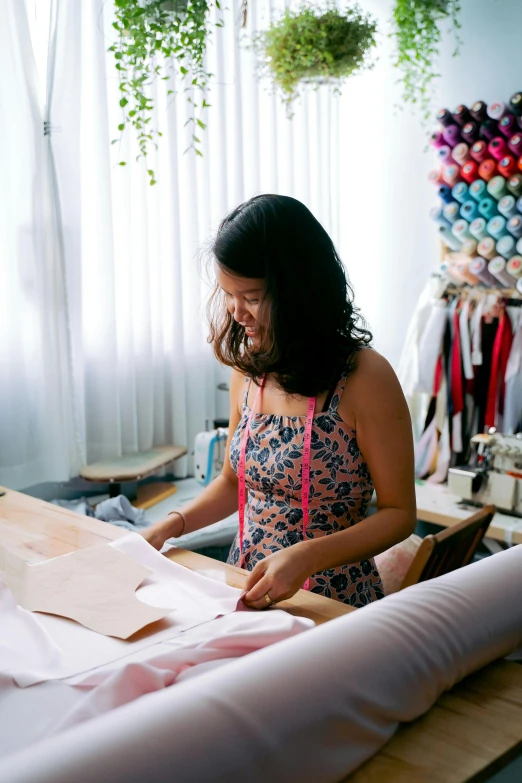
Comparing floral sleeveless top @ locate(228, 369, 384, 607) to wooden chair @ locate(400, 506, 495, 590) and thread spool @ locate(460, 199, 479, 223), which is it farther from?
thread spool @ locate(460, 199, 479, 223)

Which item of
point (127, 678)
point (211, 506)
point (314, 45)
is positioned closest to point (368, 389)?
point (211, 506)

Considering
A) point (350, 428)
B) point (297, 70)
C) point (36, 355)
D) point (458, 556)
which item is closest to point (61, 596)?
point (350, 428)

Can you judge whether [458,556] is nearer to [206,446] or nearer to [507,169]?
[206,446]

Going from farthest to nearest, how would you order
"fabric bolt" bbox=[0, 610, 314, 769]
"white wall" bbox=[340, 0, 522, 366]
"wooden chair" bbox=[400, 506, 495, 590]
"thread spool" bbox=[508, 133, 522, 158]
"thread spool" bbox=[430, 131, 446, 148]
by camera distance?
1. "white wall" bbox=[340, 0, 522, 366]
2. "thread spool" bbox=[430, 131, 446, 148]
3. "thread spool" bbox=[508, 133, 522, 158]
4. "wooden chair" bbox=[400, 506, 495, 590]
5. "fabric bolt" bbox=[0, 610, 314, 769]

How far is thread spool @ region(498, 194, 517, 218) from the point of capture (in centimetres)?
316

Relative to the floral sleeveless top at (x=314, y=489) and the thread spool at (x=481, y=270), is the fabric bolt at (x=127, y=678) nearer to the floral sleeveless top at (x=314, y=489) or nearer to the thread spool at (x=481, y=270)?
the floral sleeveless top at (x=314, y=489)

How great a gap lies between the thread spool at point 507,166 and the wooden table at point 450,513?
132 centimetres

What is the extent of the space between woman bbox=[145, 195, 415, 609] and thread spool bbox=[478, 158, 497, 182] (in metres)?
1.98

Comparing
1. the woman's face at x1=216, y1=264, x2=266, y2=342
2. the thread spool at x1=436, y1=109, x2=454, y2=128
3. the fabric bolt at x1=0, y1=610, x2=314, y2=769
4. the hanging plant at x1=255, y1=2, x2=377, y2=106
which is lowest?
the fabric bolt at x1=0, y1=610, x2=314, y2=769

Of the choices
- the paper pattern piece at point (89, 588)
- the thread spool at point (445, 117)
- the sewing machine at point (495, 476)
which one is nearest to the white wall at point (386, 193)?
the thread spool at point (445, 117)

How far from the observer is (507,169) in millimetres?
3178

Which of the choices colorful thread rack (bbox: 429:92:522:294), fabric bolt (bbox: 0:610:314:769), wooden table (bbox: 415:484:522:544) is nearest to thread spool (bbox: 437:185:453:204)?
colorful thread rack (bbox: 429:92:522:294)

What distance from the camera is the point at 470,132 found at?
3.33 meters

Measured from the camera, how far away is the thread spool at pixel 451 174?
132 inches
